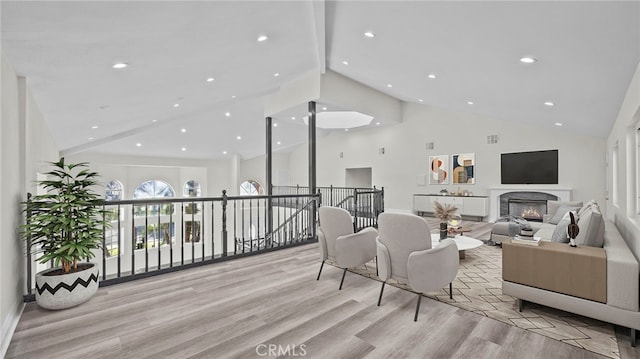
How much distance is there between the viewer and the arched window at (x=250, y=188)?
1438cm

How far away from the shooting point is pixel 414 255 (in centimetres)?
253

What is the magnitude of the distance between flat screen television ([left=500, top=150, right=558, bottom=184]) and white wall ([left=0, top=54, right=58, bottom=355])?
32.5 ft

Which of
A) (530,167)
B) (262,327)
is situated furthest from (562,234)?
(530,167)

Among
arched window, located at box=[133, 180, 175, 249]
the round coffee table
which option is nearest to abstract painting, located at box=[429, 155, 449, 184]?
the round coffee table

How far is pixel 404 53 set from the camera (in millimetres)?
4648

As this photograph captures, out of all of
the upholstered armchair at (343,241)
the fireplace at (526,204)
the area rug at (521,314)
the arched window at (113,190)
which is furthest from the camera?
the arched window at (113,190)

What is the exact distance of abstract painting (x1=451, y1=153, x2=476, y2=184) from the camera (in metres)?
8.88

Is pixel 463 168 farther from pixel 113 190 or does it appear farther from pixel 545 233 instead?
pixel 113 190

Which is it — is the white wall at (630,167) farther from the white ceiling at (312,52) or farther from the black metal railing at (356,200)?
the black metal railing at (356,200)

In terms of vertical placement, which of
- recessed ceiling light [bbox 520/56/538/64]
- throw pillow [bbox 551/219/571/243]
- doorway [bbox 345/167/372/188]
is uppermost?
recessed ceiling light [bbox 520/56/538/64]

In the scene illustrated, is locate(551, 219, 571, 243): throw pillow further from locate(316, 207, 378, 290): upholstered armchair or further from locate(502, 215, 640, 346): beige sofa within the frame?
locate(316, 207, 378, 290): upholstered armchair

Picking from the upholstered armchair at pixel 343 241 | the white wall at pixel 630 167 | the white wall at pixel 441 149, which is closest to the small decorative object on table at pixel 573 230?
the white wall at pixel 630 167

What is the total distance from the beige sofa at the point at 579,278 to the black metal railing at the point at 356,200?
6.70 feet

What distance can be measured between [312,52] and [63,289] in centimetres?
487
